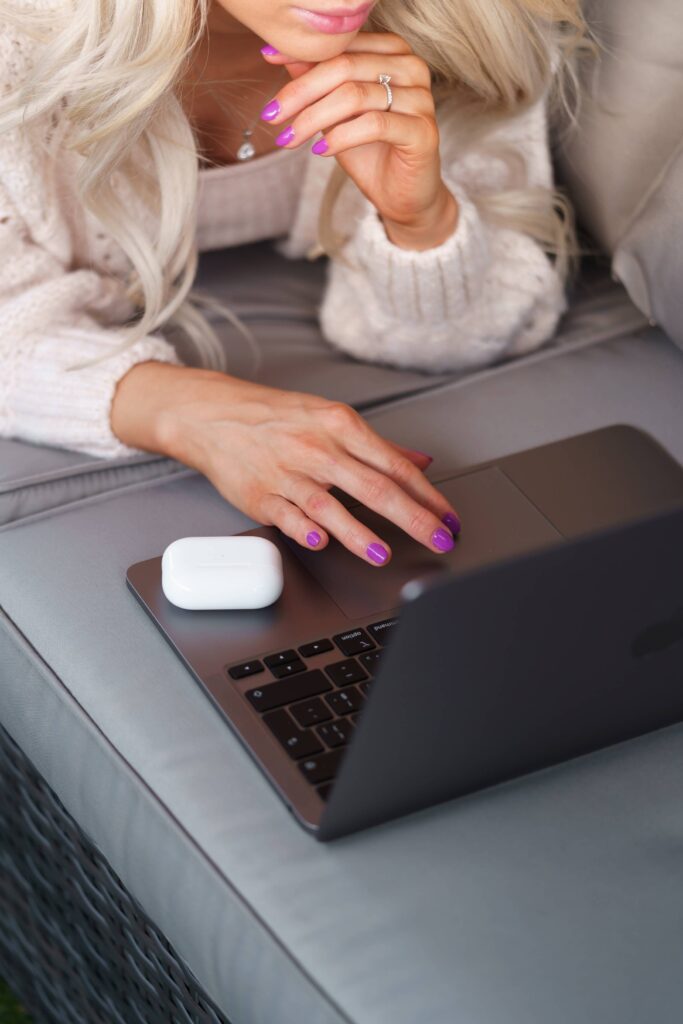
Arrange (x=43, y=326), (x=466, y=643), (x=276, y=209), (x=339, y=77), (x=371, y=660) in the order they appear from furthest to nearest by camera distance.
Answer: (x=276, y=209), (x=43, y=326), (x=339, y=77), (x=371, y=660), (x=466, y=643)

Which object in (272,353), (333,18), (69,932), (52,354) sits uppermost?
(333,18)

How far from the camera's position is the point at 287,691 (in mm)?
815

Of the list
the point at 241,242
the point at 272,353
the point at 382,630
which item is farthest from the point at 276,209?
the point at 382,630

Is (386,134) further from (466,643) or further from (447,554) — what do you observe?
(466,643)

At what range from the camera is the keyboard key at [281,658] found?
0.84 metres

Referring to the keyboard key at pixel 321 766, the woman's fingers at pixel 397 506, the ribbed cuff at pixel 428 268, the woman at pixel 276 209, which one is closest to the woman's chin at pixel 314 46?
the woman at pixel 276 209

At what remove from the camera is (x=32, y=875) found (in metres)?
1.13

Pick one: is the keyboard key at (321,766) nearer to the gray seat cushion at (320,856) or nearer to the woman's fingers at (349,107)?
the gray seat cushion at (320,856)

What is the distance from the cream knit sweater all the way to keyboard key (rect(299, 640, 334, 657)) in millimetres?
349

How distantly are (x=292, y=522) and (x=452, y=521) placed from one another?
5.0 inches

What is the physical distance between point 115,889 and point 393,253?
66cm

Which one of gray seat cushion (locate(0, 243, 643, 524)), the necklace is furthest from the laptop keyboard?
the necklace

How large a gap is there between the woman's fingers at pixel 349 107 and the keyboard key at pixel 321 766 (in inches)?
21.2

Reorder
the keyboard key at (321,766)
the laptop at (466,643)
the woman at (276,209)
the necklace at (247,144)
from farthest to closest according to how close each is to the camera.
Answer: the necklace at (247,144), the woman at (276,209), the keyboard key at (321,766), the laptop at (466,643)
